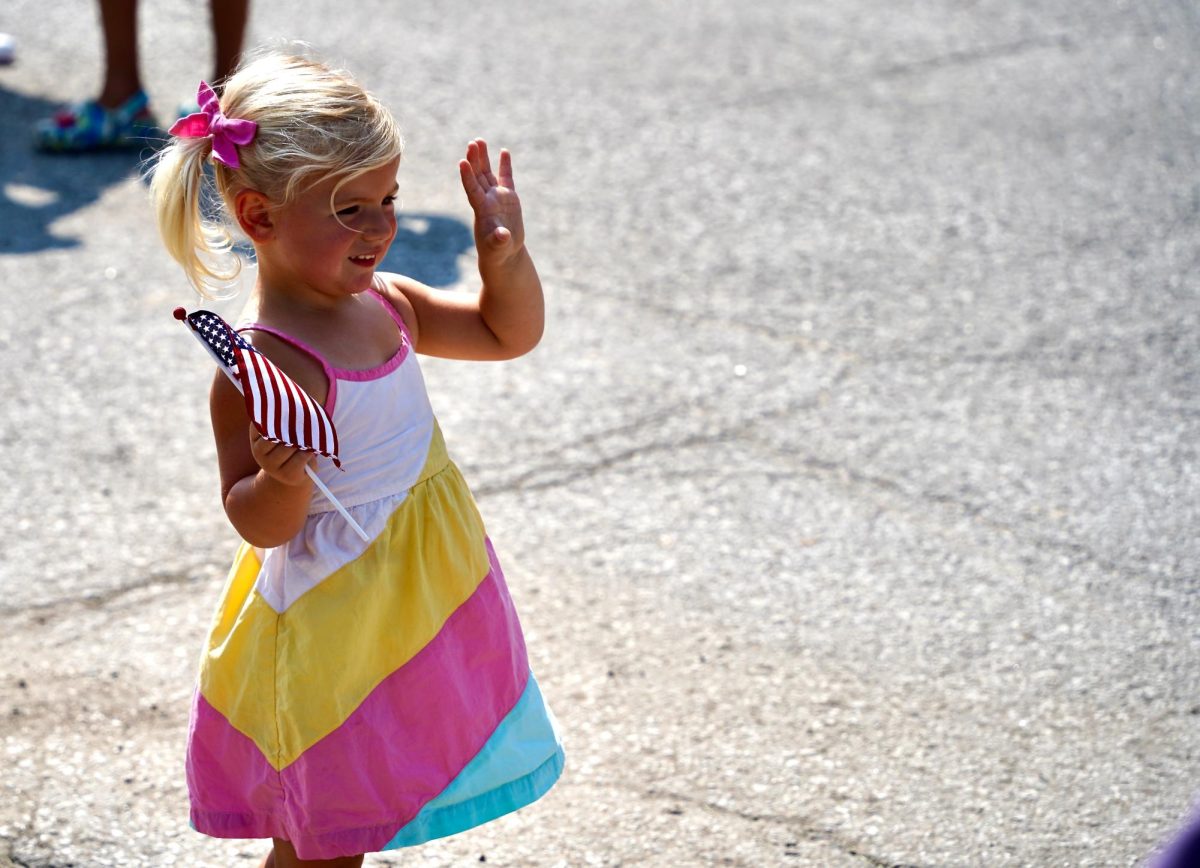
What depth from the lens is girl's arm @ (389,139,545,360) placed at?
2133mm

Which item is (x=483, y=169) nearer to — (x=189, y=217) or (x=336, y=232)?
(x=336, y=232)

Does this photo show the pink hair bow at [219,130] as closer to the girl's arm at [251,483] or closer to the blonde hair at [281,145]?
the blonde hair at [281,145]

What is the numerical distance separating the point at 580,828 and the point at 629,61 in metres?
4.81

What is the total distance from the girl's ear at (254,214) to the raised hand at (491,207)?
29 centimetres

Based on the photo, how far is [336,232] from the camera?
195 cm

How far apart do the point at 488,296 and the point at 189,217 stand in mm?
460

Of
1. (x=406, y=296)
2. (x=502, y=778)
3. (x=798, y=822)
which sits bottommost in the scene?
(x=798, y=822)

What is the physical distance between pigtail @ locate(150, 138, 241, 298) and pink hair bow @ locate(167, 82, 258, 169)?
0.02 m

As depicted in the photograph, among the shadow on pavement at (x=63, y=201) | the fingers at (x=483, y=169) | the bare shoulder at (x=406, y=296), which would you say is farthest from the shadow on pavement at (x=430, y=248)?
the fingers at (x=483, y=169)

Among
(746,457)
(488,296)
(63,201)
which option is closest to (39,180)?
(63,201)

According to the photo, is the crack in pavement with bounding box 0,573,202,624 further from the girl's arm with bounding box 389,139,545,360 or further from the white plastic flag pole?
the white plastic flag pole

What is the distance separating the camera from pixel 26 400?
393cm

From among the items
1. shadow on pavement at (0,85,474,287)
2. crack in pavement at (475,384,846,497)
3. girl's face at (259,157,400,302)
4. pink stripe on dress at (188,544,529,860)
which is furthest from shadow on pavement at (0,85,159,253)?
pink stripe on dress at (188,544,529,860)

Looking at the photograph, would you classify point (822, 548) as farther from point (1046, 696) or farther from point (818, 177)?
point (818, 177)
